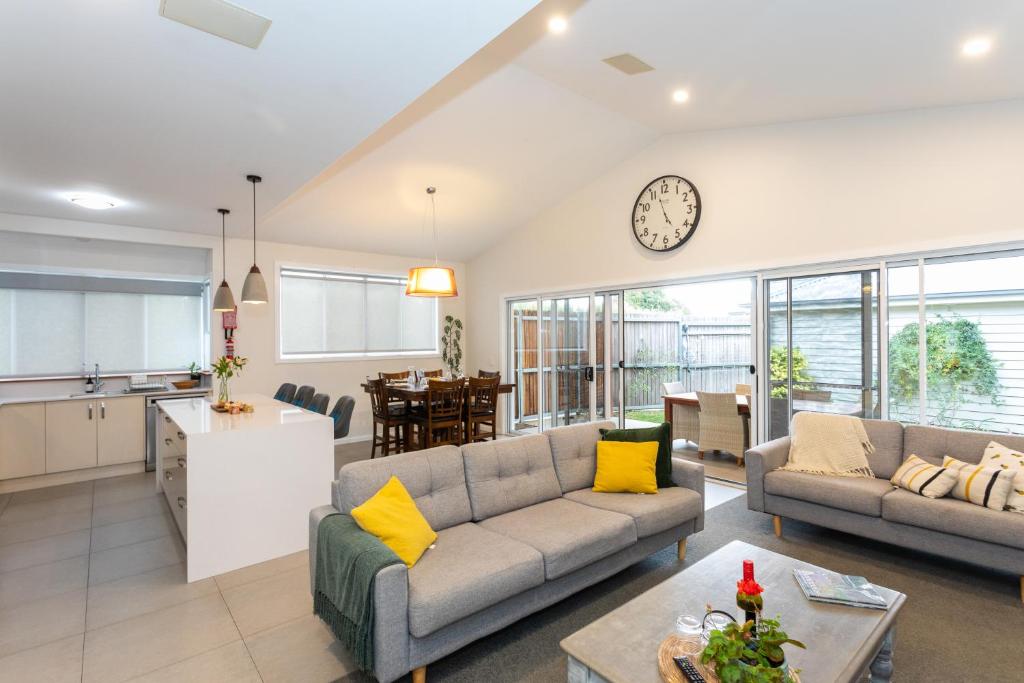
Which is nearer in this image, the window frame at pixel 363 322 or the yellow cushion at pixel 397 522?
the yellow cushion at pixel 397 522

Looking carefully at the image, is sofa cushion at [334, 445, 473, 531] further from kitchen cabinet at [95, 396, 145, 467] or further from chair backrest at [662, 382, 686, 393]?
kitchen cabinet at [95, 396, 145, 467]

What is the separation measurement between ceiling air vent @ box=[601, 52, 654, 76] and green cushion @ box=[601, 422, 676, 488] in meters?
2.63

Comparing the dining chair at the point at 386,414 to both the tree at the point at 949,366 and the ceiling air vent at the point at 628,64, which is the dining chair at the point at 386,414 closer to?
the ceiling air vent at the point at 628,64

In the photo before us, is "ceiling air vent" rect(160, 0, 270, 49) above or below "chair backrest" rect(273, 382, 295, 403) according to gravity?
above

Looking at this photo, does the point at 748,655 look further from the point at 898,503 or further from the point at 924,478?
the point at 924,478

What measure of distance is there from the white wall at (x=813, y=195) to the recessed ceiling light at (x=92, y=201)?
466 centimetres

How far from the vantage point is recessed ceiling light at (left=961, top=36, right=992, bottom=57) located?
2740mm

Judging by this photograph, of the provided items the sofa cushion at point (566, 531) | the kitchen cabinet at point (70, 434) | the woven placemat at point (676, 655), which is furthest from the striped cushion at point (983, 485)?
the kitchen cabinet at point (70, 434)

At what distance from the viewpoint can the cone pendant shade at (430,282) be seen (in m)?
5.05

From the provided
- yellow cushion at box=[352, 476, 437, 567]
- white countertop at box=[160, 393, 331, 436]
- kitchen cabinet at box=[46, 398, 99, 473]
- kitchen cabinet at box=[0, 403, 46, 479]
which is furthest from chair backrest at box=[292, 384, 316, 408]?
yellow cushion at box=[352, 476, 437, 567]

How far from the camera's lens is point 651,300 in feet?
18.9

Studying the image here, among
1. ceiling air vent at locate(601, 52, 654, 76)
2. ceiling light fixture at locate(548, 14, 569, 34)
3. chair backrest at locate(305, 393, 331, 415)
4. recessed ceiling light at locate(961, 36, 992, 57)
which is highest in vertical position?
ceiling light fixture at locate(548, 14, 569, 34)

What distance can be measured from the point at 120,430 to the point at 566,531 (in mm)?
5053

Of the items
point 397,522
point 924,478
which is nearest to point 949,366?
point 924,478
